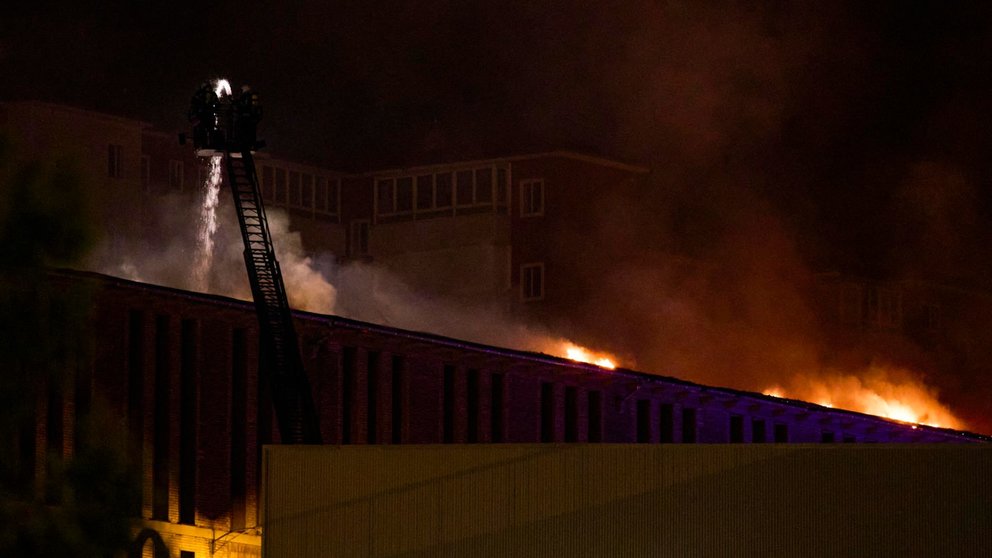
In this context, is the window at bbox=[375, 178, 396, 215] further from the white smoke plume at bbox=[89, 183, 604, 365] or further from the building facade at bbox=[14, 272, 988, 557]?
the building facade at bbox=[14, 272, 988, 557]

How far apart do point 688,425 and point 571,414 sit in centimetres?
302

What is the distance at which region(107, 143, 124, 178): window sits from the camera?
52.4m

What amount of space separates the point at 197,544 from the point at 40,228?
10068 millimetres

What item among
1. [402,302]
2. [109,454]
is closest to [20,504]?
[109,454]

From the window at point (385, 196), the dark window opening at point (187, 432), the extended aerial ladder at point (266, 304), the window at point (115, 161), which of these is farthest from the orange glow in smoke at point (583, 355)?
the dark window opening at point (187, 432)

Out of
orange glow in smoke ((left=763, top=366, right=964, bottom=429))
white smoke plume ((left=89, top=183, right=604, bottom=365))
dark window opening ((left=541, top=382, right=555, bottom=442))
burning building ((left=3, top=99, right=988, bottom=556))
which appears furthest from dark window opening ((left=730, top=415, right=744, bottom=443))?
orange glow in smoke ((left=763, top=366, right=964, bottom=429))

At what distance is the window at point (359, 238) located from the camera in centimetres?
6106

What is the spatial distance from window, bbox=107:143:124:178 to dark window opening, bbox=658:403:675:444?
23.1 meters

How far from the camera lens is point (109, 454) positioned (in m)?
22.0

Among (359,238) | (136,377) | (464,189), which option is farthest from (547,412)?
(359,238)

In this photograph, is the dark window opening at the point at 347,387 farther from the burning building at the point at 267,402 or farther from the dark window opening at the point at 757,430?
the dark window opening at the point at 757,430

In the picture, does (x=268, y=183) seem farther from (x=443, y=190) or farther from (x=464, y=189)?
(x=464, y=189)

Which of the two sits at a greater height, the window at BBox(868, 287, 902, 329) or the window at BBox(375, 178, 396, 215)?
the window at BBox(375, 178, 396, 215)

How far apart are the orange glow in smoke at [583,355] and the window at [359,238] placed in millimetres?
8851
